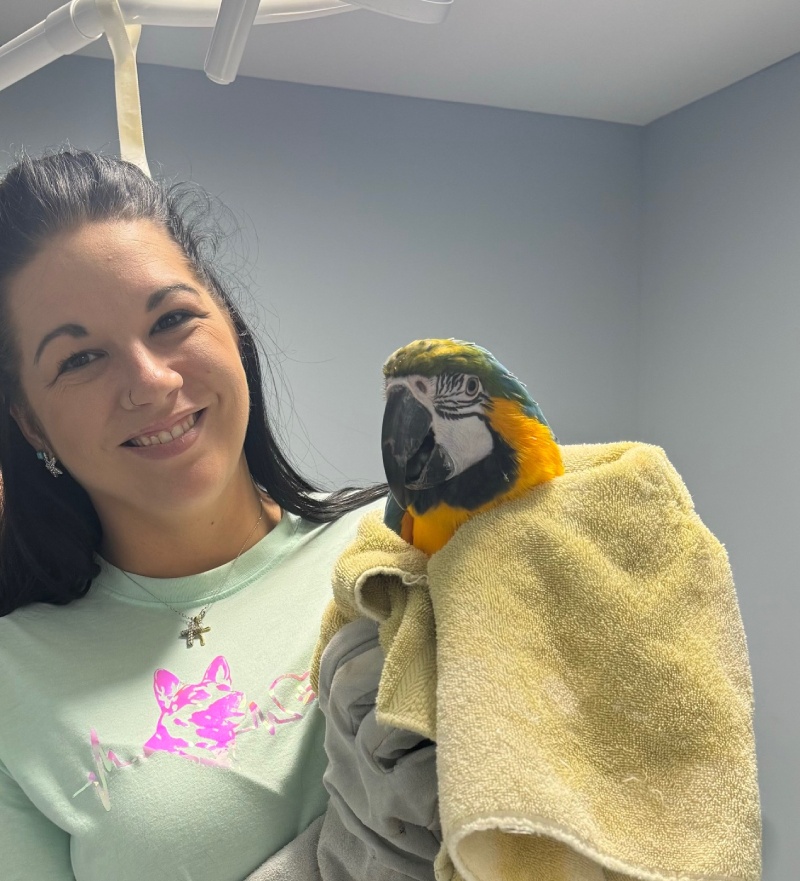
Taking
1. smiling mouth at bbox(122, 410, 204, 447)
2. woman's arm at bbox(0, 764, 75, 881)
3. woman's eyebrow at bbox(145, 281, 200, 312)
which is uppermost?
woman's eyebrow at bbox(145, 281, 200, 312)

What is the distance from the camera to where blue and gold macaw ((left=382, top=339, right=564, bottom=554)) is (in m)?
0.50

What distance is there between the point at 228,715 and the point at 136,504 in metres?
0.19

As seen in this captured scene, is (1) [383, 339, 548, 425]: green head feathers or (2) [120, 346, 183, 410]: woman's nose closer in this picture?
(1) [383, 339, 548, 425]: green head feathers

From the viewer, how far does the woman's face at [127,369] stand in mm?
706

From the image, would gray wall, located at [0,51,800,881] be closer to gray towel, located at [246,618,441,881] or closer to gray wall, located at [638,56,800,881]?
gray wall, located at [638,56,800,881]

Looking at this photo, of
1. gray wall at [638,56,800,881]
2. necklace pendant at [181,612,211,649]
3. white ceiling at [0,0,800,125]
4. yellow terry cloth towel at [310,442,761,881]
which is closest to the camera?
yellow terry cloth towel at [310,442,761,881]

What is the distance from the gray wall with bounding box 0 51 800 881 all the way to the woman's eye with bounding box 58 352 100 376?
0.89 meters

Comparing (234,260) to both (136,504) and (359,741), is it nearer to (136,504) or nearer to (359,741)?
(136,504)

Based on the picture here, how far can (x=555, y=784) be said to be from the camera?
0.43 metres

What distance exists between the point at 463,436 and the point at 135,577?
1.47 ft

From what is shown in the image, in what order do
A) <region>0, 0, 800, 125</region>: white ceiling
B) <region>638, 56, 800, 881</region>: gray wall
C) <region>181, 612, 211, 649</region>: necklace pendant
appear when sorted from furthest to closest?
<region>638, 56, 800, 881</region>: gray wall < <region>0, 0, 800, 125</region>: white ceiling < <region>181, 612, 211, 649</region>: necklace pendant

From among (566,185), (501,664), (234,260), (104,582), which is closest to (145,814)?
(104,582)

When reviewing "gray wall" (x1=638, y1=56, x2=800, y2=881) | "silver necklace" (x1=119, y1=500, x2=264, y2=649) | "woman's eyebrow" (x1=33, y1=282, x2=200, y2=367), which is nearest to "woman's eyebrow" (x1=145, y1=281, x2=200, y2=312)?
"woman's eyebrow" (x1=33, y1=282, x2=200, y2=367)

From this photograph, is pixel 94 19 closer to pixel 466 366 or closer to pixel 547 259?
pixel 466 366
